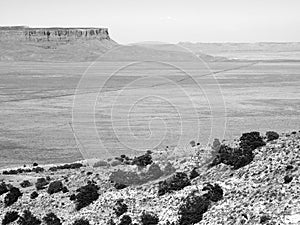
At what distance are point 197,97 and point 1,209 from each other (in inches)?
2664

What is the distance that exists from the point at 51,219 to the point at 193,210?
20.9 ft

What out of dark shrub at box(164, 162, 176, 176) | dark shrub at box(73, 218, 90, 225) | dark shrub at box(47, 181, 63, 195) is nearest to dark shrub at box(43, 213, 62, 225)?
dark shrub at box(73, 218, 90, 225)

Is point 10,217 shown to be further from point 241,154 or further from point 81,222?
point 241,154

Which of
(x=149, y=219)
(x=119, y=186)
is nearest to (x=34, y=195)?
(x=119, y=186)

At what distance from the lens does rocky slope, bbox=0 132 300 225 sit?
15805 mm

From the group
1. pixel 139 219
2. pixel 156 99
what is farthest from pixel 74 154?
pixel 156 99

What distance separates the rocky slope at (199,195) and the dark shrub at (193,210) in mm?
34

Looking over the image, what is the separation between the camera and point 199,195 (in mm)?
18359

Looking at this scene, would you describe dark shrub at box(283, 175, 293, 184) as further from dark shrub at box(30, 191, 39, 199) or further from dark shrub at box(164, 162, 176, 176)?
dark shrub at box(30, 191, 39, 199)

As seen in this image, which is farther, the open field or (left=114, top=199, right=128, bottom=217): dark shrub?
the open field

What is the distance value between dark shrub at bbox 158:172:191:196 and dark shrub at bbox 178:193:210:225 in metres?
1.98

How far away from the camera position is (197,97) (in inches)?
3524

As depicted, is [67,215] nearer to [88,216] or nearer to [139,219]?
[88,216]

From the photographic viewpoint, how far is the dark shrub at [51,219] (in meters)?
20.1
